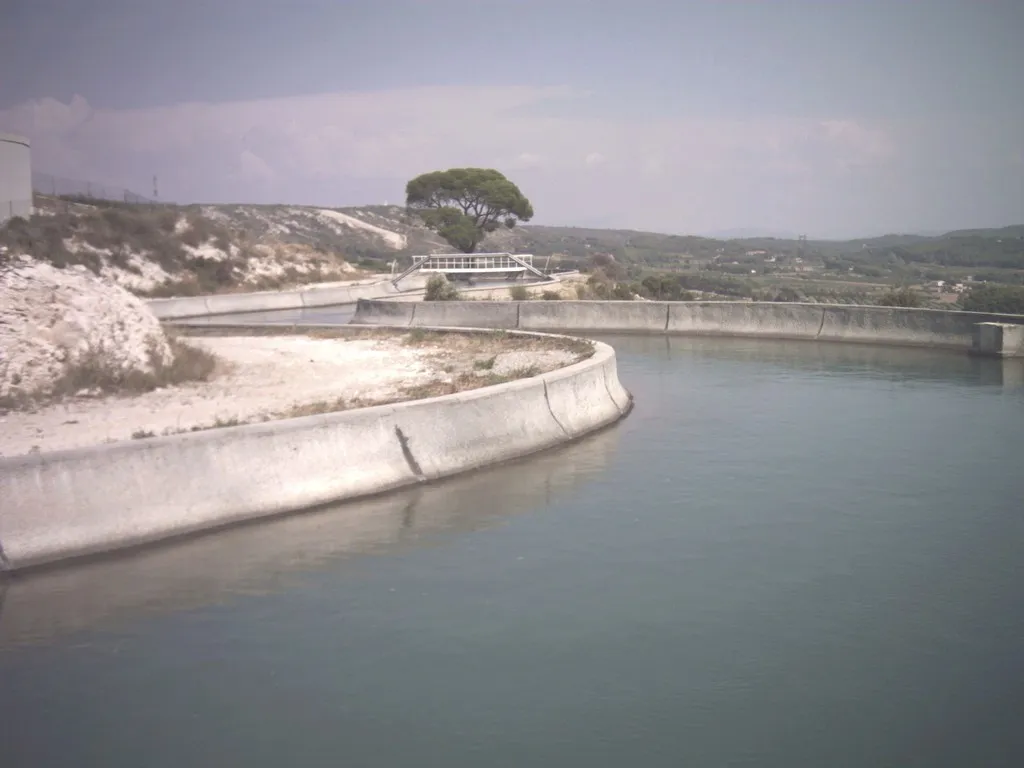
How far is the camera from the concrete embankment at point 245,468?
33.7ft

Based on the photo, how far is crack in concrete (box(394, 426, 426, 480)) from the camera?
13.0 meters

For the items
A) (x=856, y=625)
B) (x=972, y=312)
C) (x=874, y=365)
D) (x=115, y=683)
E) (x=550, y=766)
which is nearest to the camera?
(x=550, y=766)

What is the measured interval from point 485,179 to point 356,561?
6708 cm

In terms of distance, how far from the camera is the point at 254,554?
10.8m

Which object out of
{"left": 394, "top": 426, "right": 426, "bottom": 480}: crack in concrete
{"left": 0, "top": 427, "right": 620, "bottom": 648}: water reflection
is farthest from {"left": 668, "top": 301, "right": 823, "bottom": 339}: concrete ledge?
{"left": 394, "top": 426, "right": 426, "bottom": 480}: crack in concrete

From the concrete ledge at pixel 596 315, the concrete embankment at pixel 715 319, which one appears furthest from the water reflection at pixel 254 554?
the concrete ledge at pixel 596 315

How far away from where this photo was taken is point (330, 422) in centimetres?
1227

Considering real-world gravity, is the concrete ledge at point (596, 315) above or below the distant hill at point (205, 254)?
below

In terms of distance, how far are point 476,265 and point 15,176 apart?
22830 millimetres

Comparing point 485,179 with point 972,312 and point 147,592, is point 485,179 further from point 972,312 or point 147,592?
point 147,592

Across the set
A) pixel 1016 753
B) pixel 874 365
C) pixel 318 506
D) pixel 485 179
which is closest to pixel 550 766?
pixel 1016 753

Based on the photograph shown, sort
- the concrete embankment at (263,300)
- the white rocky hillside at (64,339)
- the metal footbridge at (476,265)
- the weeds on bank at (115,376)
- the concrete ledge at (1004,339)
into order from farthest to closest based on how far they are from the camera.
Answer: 1. the metal footbridge at (476,265)
2. the concrete embankment at (263,300)
3. the concrete ledge at (1004,339)
4. the white rocky hillside at (64,339)
5. the weeds on bank at (115,376)

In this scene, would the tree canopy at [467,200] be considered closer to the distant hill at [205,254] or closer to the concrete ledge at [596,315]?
the distant hill at [205,254]

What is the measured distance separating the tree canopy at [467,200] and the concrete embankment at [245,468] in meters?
59.6
